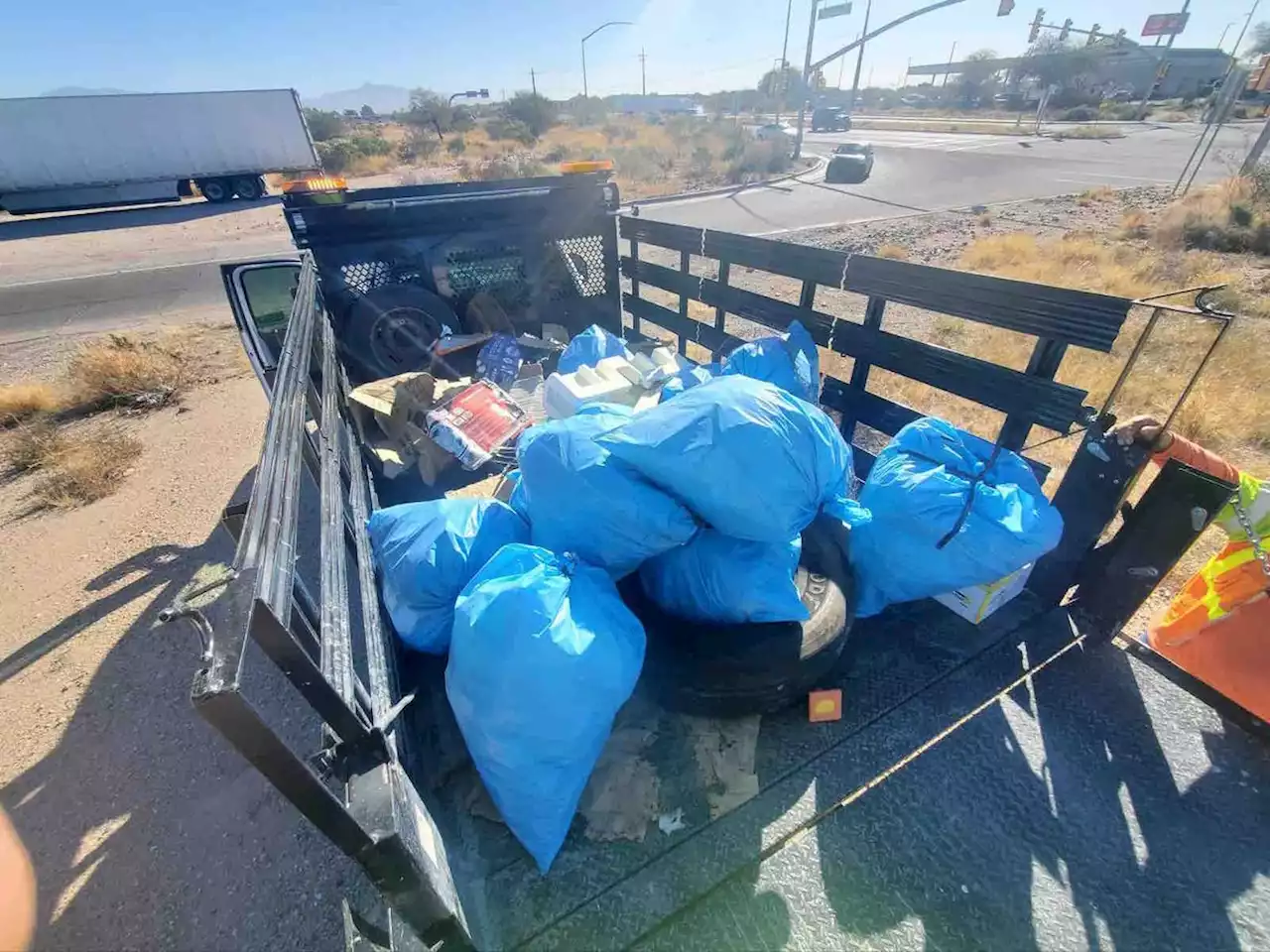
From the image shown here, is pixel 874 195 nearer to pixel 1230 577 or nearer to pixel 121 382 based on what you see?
pixel 1230 577

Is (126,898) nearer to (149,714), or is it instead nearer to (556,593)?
(149,714)

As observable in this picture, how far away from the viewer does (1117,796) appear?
1.61m

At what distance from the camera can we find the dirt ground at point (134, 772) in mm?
1669

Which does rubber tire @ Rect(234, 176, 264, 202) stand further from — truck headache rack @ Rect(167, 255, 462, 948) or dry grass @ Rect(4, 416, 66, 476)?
truck headache rack @ Rect(167, 255, 462, 948)

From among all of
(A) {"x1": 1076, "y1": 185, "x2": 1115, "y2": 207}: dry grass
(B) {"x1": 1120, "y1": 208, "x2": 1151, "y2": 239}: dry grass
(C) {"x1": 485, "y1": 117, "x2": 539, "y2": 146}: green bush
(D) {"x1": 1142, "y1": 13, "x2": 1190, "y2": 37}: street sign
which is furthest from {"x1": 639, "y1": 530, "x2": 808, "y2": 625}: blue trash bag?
(D) {"x1": 1142, "y1": 13, "x2": 1190, "y2": 37}: street sign

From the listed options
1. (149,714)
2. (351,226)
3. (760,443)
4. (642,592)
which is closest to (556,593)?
(642,592)

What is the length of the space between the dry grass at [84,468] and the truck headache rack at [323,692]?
11.5 ft

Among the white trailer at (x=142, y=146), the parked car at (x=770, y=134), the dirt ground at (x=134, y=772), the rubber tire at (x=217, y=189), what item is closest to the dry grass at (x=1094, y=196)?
the parked car at (x=770, y=134)

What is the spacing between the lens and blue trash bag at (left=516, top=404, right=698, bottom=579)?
1662 mm

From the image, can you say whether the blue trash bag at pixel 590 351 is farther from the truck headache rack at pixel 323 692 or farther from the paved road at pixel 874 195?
the paved road at pixel 874 195

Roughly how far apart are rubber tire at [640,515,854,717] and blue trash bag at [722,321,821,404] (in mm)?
1095

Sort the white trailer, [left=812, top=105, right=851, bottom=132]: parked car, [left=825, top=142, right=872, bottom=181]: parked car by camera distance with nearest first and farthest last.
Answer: the white trailer, [left=825, top=142, right=872, bottom=181]: parked car, [left=812, top=105, right=851, bottom=132]: parked car

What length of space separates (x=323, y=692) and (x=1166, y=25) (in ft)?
254

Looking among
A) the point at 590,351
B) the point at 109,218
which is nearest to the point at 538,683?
the point at 590,351
